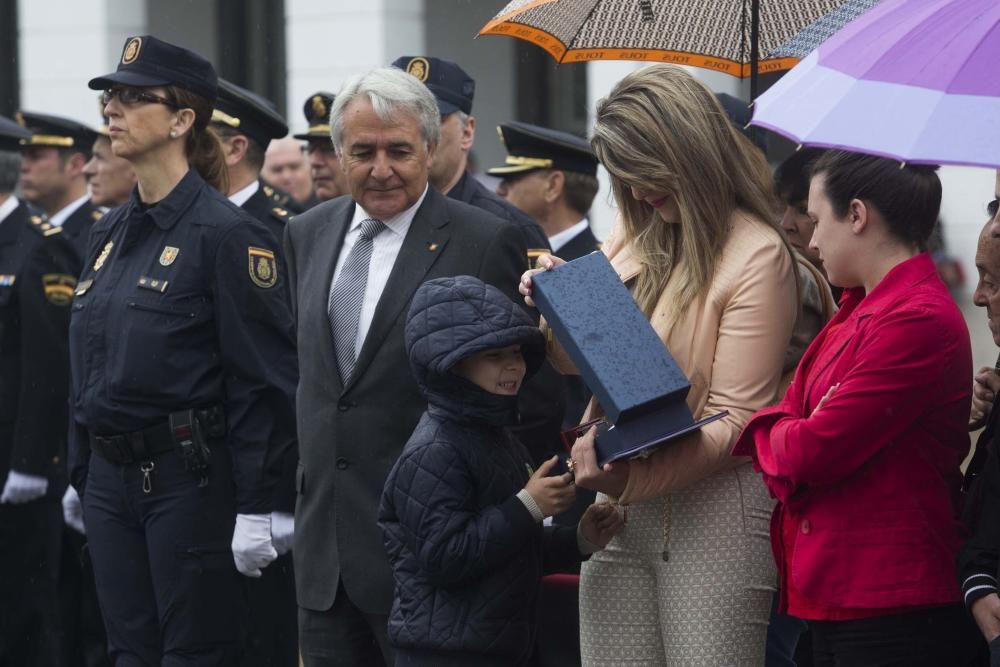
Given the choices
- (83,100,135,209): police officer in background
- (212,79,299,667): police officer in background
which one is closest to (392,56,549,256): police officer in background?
(212,79,299,667): police officer in background

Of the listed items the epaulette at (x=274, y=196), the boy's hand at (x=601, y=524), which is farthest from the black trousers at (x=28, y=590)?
the boy's hand at (x=601, y=524)

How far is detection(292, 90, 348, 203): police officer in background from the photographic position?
23.5ft

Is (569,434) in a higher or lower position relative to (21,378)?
higher

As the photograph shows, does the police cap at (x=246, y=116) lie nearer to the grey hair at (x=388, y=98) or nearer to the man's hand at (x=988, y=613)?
the grey hair at (x=388, y=98)

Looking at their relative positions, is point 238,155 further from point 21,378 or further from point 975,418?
point 975,418

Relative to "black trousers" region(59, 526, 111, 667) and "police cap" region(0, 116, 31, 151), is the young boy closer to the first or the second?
"black trousers" region(59, 526, 111, 667)

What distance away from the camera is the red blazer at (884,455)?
3160 mm

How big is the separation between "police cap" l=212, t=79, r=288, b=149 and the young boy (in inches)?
118

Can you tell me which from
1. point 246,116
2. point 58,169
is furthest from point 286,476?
point 58,169

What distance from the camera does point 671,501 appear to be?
3.59 metres

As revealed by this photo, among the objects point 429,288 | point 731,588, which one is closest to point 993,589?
point 731,588

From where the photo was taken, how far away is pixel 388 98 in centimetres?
427

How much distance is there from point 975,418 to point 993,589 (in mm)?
648

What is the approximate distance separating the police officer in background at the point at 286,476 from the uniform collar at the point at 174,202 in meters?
0.48
